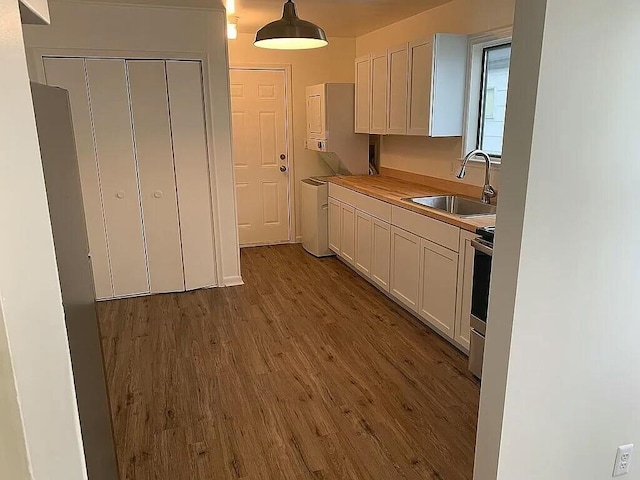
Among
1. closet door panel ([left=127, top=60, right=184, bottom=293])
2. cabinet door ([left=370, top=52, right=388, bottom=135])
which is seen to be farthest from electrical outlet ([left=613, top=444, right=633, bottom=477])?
closet door panel ([left=127, top=60, right=184, bottom=293])

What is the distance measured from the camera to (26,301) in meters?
0.82

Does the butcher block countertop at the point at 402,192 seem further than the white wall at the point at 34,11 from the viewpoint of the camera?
Yes

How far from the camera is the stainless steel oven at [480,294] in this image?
2699 millimetres

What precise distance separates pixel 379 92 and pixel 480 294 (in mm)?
2491

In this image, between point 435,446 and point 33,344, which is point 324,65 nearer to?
point 435,446

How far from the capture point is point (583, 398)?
62.3 inches

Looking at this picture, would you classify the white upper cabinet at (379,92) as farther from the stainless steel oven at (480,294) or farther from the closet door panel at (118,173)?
the closet door panel at (118,173)

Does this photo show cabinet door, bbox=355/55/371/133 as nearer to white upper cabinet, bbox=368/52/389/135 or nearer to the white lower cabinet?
white upper cabinet, bbox=368/52/389/135

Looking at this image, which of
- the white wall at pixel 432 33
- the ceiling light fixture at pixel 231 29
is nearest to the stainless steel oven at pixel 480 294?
the white wall at pixel 432 33

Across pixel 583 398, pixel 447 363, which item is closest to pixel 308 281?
pixel 447 363

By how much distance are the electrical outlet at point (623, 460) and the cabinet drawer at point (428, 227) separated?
1.51 meters

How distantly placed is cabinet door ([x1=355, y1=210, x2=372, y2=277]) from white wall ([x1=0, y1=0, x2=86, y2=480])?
3.53m

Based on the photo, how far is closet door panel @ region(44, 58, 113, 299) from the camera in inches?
148

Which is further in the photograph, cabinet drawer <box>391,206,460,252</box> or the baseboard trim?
the baseboard trim
